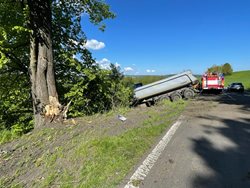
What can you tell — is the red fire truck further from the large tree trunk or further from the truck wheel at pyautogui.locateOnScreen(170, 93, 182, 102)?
the large tree trunk

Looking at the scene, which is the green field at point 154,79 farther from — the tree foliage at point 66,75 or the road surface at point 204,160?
the road surface at point 204,160

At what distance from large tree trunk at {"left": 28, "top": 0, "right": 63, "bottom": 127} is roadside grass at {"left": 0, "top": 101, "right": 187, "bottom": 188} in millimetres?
1316

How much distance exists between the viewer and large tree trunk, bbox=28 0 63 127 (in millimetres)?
9062

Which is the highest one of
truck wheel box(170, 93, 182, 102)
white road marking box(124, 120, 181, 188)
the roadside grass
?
the roadside grass

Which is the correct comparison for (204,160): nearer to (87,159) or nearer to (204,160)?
(204,160)

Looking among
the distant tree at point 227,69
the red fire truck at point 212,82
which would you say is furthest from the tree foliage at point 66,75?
the distant tree at point 227,69

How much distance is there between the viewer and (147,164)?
5180 mm

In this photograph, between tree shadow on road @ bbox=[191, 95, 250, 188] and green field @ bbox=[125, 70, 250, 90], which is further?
green field @ bbox=[125, 70, 250, 90]

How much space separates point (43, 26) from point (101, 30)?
511 cm

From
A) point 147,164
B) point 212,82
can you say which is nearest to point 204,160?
point 147,164

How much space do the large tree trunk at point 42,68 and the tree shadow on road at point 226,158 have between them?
4.61m

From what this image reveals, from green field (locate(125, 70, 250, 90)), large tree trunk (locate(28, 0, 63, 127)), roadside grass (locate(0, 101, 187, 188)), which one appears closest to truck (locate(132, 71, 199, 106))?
green field (locate(125, 70, 250, 90))

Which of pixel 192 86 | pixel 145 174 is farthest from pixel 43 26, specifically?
pixel 192 86

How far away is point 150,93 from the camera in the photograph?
73.5 ft
